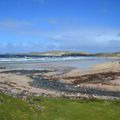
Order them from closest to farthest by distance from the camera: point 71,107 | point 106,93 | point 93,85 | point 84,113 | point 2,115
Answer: point 2,115 < point 84,113 < point 71,107 < point 106,93 < point 93,85

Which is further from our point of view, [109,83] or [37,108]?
[109,83]

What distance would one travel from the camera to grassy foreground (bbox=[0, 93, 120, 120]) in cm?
2261

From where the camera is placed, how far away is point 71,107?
88.9ft

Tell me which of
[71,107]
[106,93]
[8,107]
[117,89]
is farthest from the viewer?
[117,89]

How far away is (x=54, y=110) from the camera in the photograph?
25.6m

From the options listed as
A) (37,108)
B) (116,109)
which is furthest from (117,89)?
(37,108)

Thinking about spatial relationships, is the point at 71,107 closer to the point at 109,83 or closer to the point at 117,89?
the point at 117,89

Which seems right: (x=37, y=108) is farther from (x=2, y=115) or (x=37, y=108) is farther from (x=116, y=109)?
(x=116, y=109)

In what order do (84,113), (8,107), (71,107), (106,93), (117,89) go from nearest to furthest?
1. (8,107)
2. (84,113)
3. (71,107)
4. (106,93)
5. (117,89)

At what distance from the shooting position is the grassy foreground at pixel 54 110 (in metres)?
22.6

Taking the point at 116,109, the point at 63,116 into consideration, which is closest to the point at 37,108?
the point at 63,116

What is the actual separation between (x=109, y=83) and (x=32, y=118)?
128ft

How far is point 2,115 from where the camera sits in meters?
21.1

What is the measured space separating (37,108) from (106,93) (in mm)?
25079
